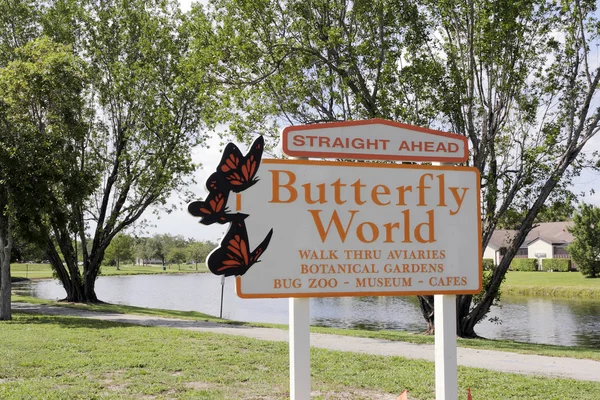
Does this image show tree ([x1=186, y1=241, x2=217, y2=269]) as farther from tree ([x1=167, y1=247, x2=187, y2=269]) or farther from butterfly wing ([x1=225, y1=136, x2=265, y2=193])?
butterfly wing ([x1=225, y1=136, x2=265, y2=193])

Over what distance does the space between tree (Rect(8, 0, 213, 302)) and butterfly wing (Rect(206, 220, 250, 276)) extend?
63.7ft

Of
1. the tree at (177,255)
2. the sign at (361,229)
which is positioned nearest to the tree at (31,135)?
the sign at (361,229)

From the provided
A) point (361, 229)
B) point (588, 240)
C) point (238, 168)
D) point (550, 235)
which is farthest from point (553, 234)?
point (238, 168)

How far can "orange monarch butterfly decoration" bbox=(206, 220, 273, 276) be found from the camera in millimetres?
5023

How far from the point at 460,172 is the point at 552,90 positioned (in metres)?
12.4

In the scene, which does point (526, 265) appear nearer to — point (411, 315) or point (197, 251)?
point (411, 315)

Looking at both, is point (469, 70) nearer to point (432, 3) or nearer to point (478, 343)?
point (432, 3)

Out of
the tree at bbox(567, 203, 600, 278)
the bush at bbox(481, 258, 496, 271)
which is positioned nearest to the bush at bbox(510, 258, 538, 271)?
the tree at bbox(567, 203, 600, 278)

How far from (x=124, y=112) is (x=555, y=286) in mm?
28726

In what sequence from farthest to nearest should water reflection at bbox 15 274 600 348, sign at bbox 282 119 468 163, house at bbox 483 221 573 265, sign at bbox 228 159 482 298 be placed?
house at bbox 483 221 573 265 < water reflection at bbox 15 274 600 348 < sign at bbox 282 119 468 163 < sign at bbox 228 159 482 298


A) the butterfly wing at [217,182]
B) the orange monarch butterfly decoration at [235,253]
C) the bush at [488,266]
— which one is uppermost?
the butterfly wing at [217,182]

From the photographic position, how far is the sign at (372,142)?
5.30 m

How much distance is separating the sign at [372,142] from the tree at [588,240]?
4348cm

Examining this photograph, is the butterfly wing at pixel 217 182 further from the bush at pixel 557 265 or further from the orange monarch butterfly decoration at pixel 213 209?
the bush at pixel 557 265
